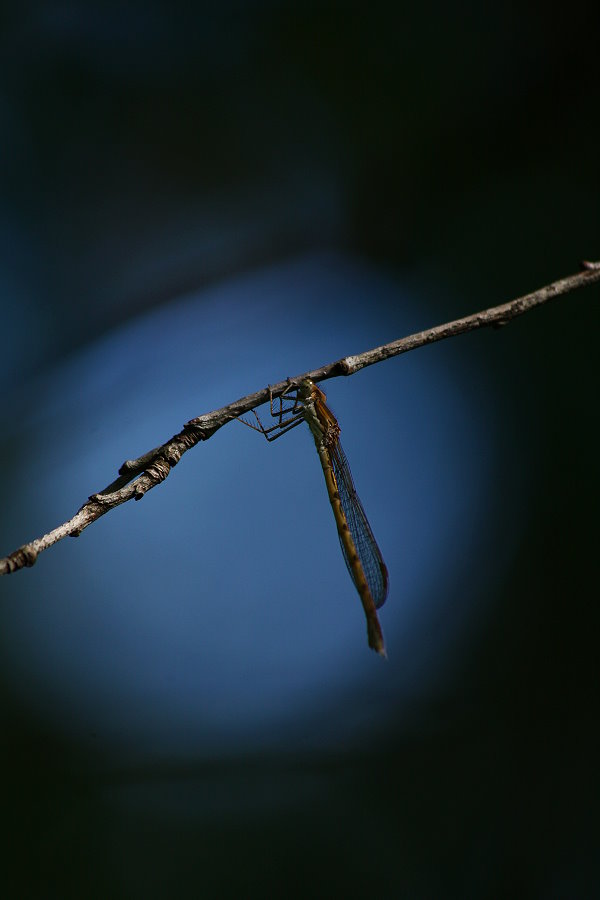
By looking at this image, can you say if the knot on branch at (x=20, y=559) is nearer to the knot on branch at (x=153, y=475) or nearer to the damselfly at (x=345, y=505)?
the knot on branch at (x=153, y=475)

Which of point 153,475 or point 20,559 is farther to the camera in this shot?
point 153,475

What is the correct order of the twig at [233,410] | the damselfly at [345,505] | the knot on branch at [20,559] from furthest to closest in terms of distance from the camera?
the damselfly at [345,505] < the twig at [233,410] < the knot on branch at [20,559]

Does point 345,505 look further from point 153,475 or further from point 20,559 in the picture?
point 20,559

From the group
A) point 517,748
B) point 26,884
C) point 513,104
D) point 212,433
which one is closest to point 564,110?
point 513,104

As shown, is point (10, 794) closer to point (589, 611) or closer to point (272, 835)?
point (272, 835)

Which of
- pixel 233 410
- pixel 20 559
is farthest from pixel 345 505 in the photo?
pixel 20 559

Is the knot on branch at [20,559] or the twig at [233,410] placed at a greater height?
the twig at [233,410]

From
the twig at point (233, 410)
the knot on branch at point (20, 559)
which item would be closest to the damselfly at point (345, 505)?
the twig at point (233, 410)

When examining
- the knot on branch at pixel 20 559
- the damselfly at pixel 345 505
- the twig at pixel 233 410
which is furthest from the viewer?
the damselfly at pixel 345 505
